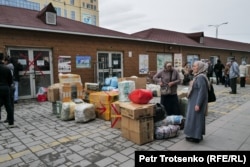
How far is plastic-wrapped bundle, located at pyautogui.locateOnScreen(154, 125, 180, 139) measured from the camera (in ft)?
13.5

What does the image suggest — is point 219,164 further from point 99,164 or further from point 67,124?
point 67,124

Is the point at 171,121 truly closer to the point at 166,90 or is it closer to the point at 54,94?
the point at 166,90

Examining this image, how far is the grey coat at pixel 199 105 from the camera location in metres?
3.72

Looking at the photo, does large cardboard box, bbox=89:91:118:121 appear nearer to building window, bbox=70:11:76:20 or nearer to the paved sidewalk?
the paved sidewalk

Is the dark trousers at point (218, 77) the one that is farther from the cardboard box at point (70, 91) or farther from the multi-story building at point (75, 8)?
the multi-story building at point (75, 8)

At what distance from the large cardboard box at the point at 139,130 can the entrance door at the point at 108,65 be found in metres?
7.21

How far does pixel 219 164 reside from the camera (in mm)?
2836

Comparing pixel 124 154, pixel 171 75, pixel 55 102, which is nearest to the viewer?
pixel 124 154

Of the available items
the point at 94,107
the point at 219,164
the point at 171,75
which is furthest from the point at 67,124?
the point at 219,164

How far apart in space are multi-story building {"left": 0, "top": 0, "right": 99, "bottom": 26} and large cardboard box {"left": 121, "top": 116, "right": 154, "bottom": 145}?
4679cm

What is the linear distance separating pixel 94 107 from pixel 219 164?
361 centimetres

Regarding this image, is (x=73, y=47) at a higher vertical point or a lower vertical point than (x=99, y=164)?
higher

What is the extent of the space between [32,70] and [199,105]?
7353 millimetres

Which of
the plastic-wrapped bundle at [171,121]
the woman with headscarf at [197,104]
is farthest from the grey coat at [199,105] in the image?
the plastic-wrapped bundle at [171,121]
